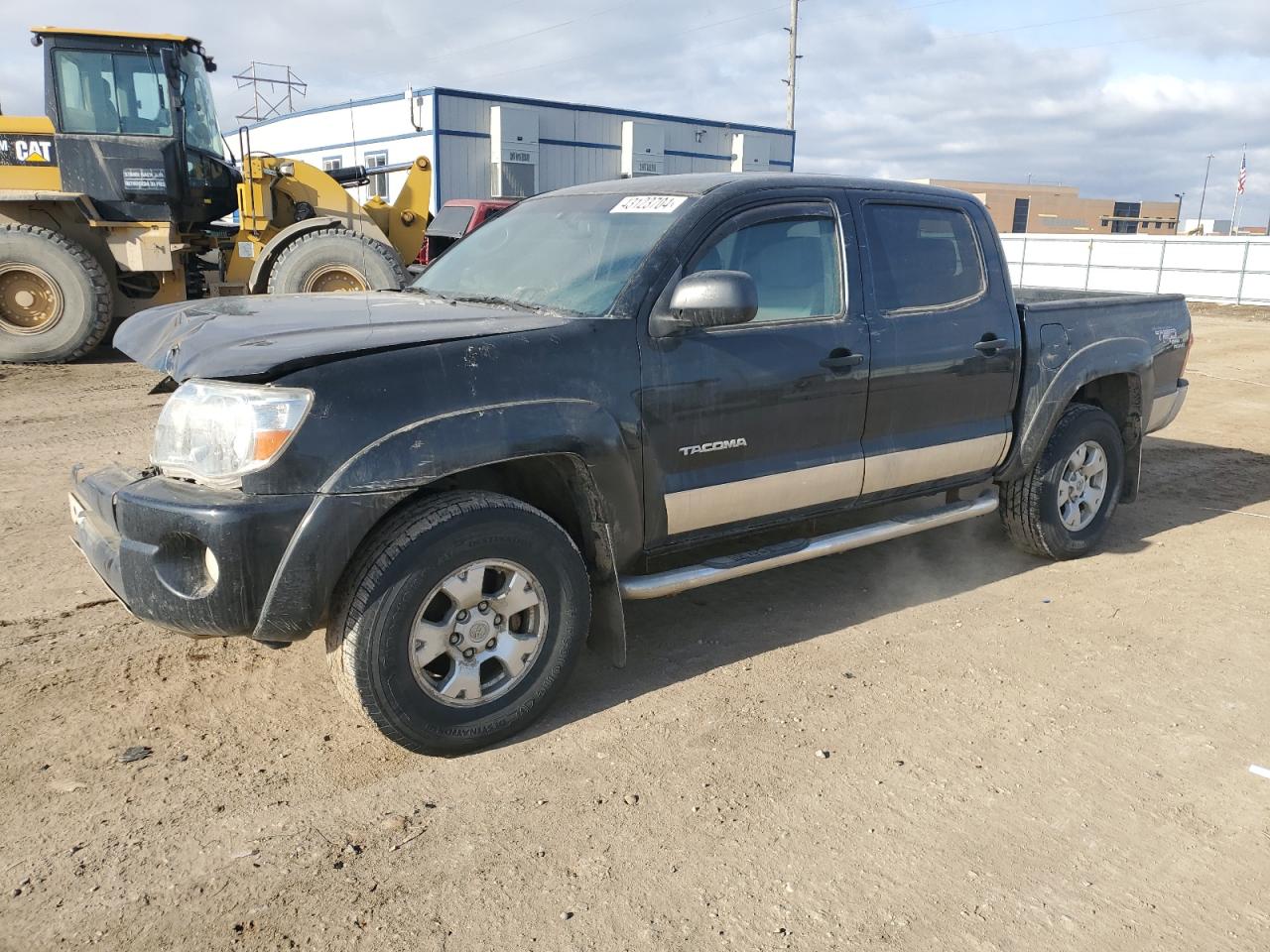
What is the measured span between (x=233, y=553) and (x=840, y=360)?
2.45 meters

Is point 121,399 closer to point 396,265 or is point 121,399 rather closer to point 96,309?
point 96,309

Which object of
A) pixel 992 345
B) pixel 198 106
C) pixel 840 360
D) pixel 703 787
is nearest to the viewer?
pixel 703 787

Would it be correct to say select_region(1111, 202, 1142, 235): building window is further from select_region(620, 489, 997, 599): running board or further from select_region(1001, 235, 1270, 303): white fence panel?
select_region(620, 489, 997, 599): running board

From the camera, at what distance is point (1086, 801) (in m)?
3.12

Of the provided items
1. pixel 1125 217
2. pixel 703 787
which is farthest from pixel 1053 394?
pixel 1125 217

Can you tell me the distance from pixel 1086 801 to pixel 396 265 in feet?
31.3

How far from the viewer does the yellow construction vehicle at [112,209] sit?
10688 mm

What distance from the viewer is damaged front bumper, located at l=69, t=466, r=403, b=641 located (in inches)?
112

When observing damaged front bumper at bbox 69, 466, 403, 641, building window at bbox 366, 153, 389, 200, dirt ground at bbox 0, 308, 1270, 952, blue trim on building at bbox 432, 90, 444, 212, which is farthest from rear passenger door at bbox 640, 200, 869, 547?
building window at bbox 366, 153, 389, 200

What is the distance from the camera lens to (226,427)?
2.91 meters

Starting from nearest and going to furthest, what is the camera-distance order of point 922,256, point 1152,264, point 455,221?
1. point 922,256
2. point 455,221
3. point 1152,264

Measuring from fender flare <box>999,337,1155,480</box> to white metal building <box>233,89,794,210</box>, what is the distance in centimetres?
2172

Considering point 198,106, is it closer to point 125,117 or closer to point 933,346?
point 125,117

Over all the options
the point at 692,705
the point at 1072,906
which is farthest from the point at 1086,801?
the point at 692,705
